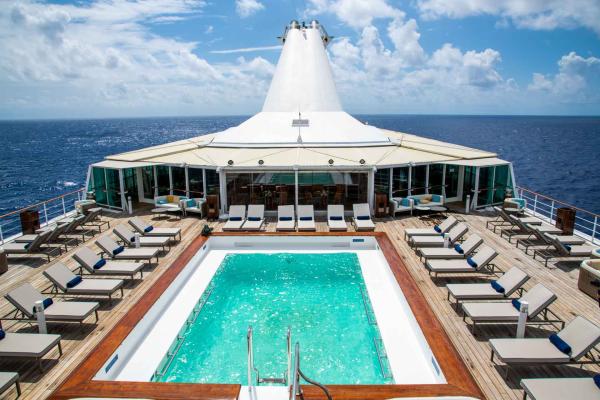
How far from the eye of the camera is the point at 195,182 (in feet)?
49.4

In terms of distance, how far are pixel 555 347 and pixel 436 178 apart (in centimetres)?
1034

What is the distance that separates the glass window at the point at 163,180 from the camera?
15445mm

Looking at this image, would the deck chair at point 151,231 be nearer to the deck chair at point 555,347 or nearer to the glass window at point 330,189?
the glass window at point 330,189

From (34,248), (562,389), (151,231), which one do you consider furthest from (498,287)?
(34,248)

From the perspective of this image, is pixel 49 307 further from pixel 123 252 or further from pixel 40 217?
pixel 40 217

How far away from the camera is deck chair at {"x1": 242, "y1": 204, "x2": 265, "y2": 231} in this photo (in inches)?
486

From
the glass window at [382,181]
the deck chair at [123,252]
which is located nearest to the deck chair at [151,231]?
the deck chair at [123,252]

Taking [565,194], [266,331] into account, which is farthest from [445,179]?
[565,194]

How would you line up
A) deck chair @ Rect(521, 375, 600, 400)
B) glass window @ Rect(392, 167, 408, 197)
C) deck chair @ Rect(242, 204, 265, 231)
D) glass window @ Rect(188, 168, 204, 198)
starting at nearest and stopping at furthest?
deck chair @ Rect(521, 375, 600, 400), deck chair @ Rect(242, 204, 265, 231), glass window @ Rect(392, 167, 408, 197), glass window @ Rect(188, 168, 204, 198)

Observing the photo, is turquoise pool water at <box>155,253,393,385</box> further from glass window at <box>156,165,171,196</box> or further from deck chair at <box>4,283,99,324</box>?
glass window at <box>156,165,171,196</box>

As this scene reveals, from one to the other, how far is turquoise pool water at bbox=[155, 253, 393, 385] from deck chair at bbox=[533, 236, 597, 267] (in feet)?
14.7

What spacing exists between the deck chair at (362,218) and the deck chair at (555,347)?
6653mm

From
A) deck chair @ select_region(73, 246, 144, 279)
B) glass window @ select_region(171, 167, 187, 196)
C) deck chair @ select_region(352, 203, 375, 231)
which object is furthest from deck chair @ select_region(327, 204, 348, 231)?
deck chair @ select_region(73, 246, 144, 279)

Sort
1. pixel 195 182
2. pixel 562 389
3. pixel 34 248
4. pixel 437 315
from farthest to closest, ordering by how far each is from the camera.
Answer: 1. pixel 195 182
2. pixel 34 248
3. pixel 437 315
4. pixel 562 389
